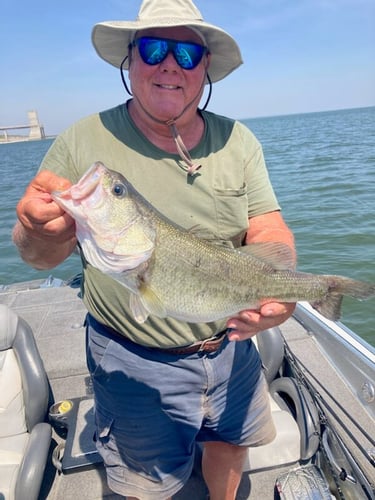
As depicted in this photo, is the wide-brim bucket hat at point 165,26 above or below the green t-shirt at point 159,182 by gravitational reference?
above

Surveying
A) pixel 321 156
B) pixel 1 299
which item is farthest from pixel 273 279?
pixel 321 156

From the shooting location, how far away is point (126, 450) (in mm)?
2227

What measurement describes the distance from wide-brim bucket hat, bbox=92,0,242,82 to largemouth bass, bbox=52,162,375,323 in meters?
0.80

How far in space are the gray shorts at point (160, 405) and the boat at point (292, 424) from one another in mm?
742

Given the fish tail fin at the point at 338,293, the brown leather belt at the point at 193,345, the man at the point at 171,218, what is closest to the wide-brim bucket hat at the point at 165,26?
the man at the point at 171,218

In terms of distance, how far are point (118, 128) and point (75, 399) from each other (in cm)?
268

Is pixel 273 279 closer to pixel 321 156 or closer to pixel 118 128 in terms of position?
pixel 118 128

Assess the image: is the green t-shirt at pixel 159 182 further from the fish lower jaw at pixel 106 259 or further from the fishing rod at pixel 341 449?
the fishing rod at pixel 341 449

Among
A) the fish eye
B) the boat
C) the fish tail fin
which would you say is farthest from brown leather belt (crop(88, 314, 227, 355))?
the boat

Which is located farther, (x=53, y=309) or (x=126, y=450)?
(x=53, y=309)

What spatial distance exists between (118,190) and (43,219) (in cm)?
34

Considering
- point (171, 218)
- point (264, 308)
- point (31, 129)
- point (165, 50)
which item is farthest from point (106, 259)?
point (31, 129)

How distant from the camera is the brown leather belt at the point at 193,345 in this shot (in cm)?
209

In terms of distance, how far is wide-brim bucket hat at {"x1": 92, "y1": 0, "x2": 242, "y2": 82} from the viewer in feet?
6.28
